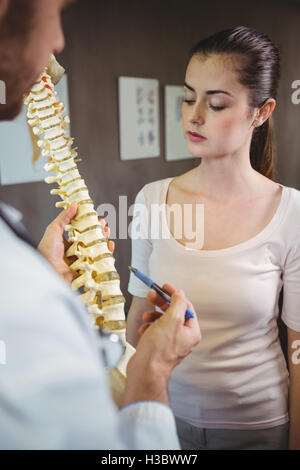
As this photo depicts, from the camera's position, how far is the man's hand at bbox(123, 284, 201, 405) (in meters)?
0.42

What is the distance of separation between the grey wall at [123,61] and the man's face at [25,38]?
1.21m

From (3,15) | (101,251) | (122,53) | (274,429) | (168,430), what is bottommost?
(274,429)

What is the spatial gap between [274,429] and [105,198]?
4.69 ft

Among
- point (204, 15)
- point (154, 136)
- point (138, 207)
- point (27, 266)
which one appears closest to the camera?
point (27, 266)

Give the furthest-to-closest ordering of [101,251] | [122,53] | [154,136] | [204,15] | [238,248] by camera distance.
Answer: [154,136] < [122,53] < [204,15] < [238,248] < [101,251]

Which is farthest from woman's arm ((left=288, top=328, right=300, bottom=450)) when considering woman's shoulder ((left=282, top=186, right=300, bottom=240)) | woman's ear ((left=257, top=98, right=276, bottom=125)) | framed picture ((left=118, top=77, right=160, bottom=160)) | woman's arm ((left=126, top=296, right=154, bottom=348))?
framed picture ((left=118, top=77, right=160, bottom=160))

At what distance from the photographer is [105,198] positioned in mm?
1978

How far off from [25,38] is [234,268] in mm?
508

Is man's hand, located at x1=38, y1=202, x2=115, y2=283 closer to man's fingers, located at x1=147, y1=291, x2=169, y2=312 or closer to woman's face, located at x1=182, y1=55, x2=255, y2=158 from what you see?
man's fingers, located at x1=147, y1=291, x2=169, y2=312

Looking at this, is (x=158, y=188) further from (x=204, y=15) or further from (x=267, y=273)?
(x=204, y=15)

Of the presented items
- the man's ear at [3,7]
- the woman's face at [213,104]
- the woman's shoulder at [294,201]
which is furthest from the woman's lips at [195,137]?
the man's ear at [3,7]

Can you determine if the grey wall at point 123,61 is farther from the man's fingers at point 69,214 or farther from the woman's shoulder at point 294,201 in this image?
the man's fingers at point 69,214

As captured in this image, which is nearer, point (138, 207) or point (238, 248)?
point (238, 248)
